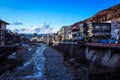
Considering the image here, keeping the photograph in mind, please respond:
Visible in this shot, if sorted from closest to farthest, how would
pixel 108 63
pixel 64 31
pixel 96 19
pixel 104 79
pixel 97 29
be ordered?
pixel 104 79 < pixel 108 63 < pixel 97 29 < pixel 96 19 < pixel 64 31

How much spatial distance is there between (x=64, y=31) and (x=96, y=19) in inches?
1221

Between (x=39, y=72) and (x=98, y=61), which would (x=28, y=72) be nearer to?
(x=39, y=72)

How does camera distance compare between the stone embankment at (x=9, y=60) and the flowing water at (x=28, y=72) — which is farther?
the stone embankment at (x=9, y=60)

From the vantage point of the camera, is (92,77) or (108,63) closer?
(92,77)

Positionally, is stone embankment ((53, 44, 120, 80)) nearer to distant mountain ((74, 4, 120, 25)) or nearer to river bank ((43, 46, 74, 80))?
river bank ((43, 46, 74, 80))

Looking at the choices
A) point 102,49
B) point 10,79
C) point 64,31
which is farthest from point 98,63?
point 64,31

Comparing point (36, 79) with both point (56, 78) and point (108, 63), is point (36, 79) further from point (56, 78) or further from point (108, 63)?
point (108, 63)

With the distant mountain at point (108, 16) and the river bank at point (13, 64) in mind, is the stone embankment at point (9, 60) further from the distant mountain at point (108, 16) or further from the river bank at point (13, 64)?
the distant mountain at point (108, 16)

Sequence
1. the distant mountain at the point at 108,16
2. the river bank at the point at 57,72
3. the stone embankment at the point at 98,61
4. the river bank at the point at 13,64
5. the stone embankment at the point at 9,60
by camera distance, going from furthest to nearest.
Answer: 1. the distant mountain at the point at 108,16
2. the stone embankment at the point at 9,60
3. the river bank at the point at 13,64
4. the river bank at the point at 57,72
5. the stone embankment at the point at 98,61

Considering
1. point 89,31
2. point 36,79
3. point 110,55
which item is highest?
point 89,31

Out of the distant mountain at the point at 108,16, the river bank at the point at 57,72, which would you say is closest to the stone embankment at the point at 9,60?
the river bank at the point at 57,72

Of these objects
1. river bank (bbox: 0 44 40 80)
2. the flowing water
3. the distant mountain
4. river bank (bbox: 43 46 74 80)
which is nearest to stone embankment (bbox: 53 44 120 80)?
river bank (bbox: 43 46 74 80)

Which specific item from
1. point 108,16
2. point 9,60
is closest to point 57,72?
point 9,60

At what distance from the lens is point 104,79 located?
26172 mm
